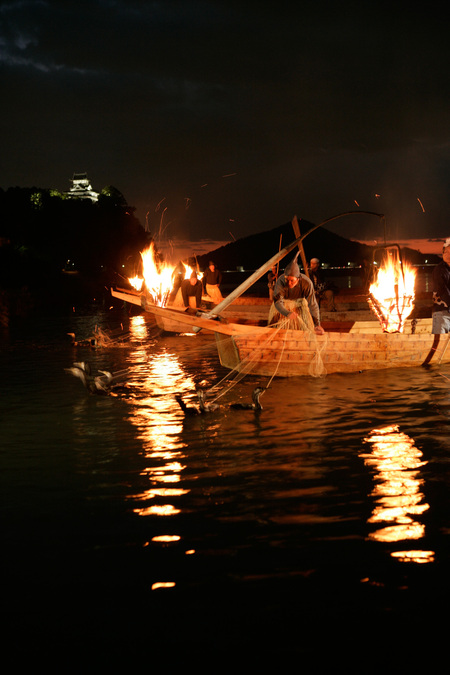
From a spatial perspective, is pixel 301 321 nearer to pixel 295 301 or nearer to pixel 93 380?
pixel 295 301

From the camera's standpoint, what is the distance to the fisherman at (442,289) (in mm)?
12383

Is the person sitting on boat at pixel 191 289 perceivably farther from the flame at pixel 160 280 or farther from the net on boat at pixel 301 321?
the net on boat at pixel 301 321

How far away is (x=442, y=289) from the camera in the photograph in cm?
1267

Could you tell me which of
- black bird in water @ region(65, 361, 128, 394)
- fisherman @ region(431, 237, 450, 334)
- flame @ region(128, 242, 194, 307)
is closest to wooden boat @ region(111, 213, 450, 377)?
fisherman @ region(431, 237, 450, 334)

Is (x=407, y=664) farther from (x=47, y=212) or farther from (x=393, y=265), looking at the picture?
(x=47, y=212)

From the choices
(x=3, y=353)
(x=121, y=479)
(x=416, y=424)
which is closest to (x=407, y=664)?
(x=121, y=479)

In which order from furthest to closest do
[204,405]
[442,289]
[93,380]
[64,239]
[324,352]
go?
[64,239], [324,352], [442,289], [93,380], [204,405]

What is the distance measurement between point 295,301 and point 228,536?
792 centimetres

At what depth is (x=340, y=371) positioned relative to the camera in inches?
542

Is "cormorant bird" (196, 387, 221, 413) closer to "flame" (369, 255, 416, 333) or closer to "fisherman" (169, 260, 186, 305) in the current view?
"flame" (369, 255, 416, 333)

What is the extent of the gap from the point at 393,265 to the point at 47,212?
A: 73089 millimetres

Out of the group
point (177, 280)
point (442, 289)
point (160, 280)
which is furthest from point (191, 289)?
point (442, 289)

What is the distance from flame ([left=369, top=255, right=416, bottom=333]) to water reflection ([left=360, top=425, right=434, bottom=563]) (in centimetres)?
597

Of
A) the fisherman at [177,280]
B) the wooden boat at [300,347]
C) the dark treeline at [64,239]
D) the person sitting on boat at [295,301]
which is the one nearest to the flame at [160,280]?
the fisherman at [177,280]
